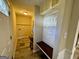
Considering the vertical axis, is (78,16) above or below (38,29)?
above

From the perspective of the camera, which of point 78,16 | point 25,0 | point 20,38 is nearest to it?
point 78,16

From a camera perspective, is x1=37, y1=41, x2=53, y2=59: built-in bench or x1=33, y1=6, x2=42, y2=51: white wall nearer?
x1=37, y1=41, x2=53, y2=59: built-in bench

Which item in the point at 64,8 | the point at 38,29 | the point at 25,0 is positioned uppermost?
the point at 25,0

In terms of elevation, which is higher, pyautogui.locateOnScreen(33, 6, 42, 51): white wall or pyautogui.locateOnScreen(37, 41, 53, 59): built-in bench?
pyautogui.locateOnScreen(33, 6, 42, 51): white wall

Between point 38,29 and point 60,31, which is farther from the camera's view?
point 38,29

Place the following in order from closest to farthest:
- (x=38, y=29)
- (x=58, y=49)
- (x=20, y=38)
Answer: (x=58, y=49), (x=38, y=29), (x=20, y=38)

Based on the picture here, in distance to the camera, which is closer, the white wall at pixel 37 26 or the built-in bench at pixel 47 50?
the built-in bench at pixel 47 50

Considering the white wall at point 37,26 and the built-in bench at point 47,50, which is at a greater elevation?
the white wall at point 37,26

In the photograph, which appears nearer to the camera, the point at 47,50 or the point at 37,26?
the point at 47,50

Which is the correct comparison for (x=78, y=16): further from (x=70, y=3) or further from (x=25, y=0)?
(x=25, y=0)

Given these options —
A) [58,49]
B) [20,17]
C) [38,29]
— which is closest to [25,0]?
[38,29]

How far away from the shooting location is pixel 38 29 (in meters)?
3.69

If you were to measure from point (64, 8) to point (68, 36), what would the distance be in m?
0.60

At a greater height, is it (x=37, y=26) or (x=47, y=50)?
(x=37, y=26)
